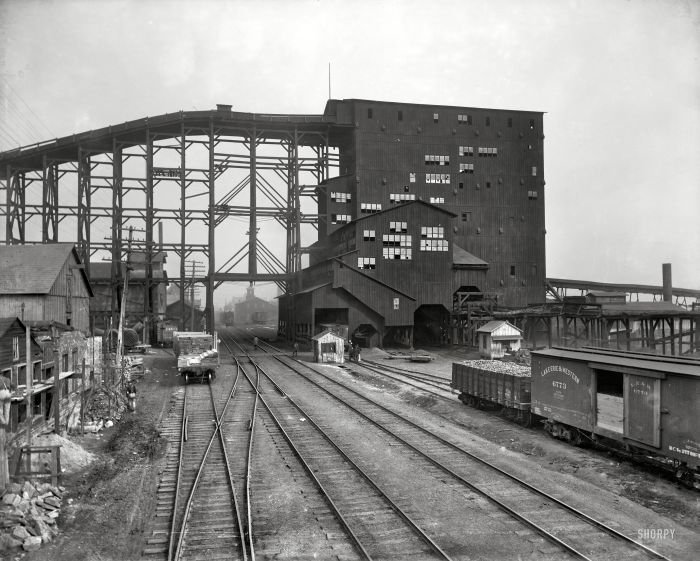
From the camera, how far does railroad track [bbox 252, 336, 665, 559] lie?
9.08 metres

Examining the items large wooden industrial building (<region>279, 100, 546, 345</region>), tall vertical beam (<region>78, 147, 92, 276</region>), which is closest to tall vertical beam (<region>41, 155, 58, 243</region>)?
tall vertical beam (<region>78, 147, 92, 276</region>)

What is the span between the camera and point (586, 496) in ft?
38.0

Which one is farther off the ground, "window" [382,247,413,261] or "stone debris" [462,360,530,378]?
"window" [382,247,413,261]

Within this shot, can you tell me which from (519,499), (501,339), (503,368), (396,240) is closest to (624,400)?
(519,499)

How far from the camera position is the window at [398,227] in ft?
154

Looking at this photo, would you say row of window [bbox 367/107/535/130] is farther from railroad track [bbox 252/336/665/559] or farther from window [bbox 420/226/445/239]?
railroad track [bbox 252/336/665/559]

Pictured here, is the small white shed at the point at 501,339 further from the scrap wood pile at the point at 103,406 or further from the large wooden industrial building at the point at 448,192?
the scrap wood pile at the point at 103,406

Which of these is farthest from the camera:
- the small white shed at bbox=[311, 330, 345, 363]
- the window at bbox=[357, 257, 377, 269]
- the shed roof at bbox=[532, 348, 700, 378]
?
the window at bbox=[357, 257, 377, 269]

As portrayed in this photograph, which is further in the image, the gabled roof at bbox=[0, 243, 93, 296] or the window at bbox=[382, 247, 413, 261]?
the window at bbox=[382, 247, 413, 261]

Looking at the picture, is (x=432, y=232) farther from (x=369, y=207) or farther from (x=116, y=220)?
(x=116, y=220)

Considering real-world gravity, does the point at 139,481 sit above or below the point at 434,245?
below

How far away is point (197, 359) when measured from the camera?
28234 millimetres

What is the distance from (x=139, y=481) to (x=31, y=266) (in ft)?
51.6

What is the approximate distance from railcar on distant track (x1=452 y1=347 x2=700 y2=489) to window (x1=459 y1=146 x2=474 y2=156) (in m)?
40.7
